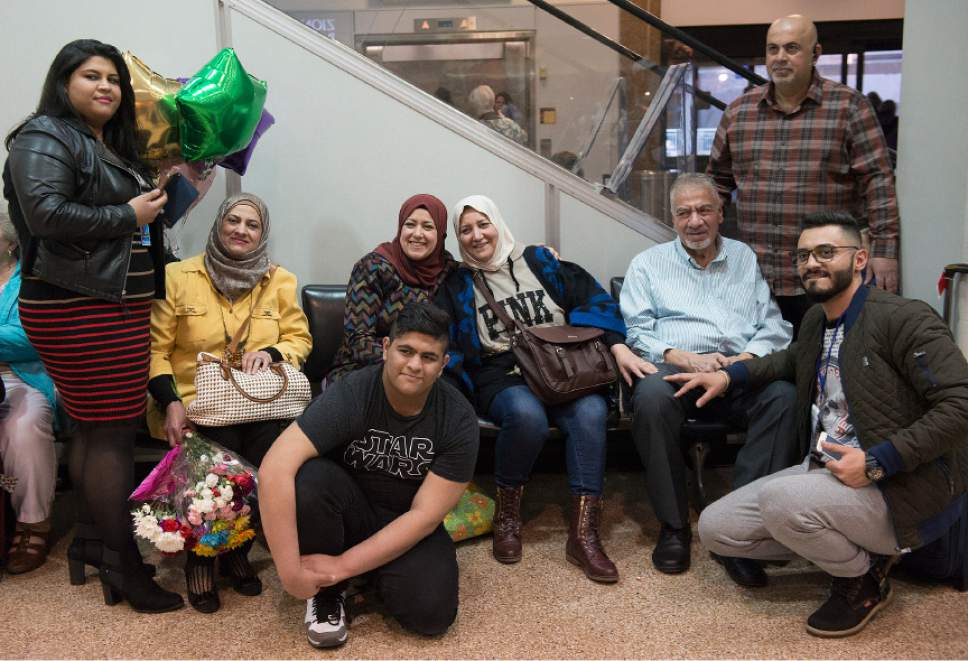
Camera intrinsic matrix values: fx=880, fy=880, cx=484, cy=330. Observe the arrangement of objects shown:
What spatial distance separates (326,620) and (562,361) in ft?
3.83

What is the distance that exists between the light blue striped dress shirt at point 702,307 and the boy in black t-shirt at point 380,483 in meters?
1.02

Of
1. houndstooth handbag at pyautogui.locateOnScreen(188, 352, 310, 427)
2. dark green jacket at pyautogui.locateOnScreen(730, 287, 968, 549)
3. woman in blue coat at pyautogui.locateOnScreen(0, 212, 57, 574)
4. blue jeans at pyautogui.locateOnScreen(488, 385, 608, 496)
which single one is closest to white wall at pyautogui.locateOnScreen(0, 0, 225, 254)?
woman in blue coat at pyautogui.locateOnScreen(0, 212, 57, 574)

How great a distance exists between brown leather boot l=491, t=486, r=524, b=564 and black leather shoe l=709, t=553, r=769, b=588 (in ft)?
2.34

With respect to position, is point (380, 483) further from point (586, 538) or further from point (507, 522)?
point (586, 538)

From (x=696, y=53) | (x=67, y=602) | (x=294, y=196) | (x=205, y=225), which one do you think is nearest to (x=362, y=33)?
(x=294, y=196)

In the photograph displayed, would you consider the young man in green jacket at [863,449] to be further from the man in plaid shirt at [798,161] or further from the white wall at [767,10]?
the white wall at [767,10]

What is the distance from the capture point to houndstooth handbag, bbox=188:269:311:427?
9.32ft

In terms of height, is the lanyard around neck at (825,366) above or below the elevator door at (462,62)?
below

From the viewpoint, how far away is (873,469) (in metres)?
2.36

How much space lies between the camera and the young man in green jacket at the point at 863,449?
2344 millimetres

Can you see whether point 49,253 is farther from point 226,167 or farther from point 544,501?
point 544,501

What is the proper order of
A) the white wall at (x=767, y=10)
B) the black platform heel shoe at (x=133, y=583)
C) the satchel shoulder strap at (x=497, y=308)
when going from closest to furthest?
the black platform heel shoe at (x=133, y=583) → the satchel shoulder strap at (x=497, y=308) → the white wall at (x=767, y=10)

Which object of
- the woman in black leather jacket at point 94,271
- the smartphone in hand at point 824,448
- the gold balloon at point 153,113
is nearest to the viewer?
the woman in black leather jacket at point 94,271

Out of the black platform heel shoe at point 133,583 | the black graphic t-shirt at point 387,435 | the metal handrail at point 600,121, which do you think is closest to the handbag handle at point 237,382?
the black graphic t-shirt at point 387,435
